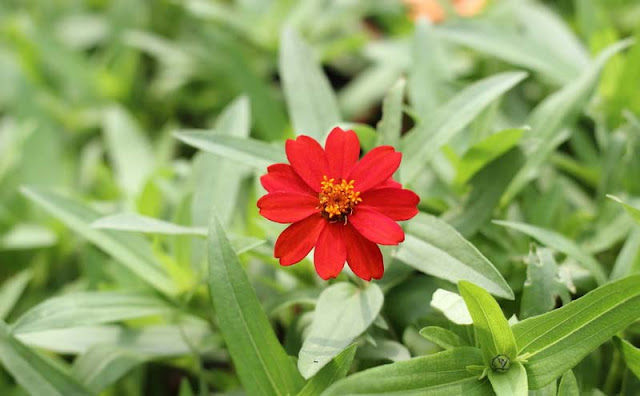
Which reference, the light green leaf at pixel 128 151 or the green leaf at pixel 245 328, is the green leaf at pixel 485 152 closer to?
the green leaf at pixel 245 328

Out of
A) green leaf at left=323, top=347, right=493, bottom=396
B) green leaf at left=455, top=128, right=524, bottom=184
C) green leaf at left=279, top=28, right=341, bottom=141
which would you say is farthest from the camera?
green leaf at left=279, top=28, right=341, bottom=141

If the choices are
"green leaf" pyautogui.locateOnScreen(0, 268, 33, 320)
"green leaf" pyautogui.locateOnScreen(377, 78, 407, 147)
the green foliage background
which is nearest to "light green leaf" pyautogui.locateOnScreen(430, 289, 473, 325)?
the green foliage background

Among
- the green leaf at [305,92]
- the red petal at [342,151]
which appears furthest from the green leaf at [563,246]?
the green leaf at [305,92]

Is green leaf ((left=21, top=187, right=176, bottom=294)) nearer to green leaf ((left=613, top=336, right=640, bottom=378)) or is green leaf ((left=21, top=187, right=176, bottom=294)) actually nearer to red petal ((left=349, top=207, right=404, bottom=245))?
red petal ((left=349, top=207, right=404, bottom=245))

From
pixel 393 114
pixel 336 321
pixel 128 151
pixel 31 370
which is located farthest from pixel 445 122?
pixel 128 151

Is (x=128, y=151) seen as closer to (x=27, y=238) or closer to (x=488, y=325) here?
(x=27, y=238)

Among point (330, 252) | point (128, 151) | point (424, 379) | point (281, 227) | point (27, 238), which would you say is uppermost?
point (128, 151)
